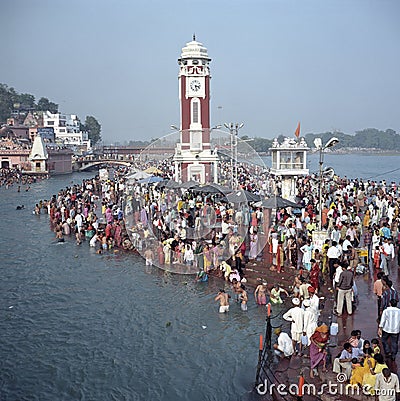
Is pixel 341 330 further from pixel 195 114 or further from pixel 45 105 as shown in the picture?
pixel 45 105

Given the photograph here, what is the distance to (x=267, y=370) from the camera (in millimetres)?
10516

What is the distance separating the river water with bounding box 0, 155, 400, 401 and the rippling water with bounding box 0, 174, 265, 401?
3 centimetres

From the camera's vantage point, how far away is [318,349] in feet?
30.7

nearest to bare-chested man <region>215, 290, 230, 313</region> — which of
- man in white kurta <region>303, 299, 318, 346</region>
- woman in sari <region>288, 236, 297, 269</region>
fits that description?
woman in sari <region>288, 236, 297, 269</region>

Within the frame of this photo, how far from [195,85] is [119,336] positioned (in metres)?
27.4

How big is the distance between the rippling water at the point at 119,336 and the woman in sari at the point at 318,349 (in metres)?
1.54

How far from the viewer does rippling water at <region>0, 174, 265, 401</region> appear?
36.8ft

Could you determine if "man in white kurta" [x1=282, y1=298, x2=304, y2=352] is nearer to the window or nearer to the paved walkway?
the paved walkway

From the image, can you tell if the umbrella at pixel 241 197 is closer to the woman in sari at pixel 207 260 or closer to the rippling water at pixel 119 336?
the woman in sari at pixel 207 260

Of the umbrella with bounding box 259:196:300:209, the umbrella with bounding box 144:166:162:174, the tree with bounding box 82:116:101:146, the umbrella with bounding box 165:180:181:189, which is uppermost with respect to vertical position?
the tree with bounding box 82:116:101:146

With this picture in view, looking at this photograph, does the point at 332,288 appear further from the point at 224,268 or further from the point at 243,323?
the point at 224,268

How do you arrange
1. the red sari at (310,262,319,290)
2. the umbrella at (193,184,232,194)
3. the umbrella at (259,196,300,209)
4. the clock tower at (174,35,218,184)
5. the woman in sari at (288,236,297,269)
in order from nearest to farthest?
the red sari at (310,262,319,290), the woman in sari at (288,236,297,269), the umbrella at (259,196,300,209), the umbrella at (193,184,232,194), the clock tower at (174,35,218,184)

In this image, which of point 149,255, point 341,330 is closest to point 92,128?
point 149,255

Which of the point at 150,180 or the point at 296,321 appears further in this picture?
the point at 150,180
